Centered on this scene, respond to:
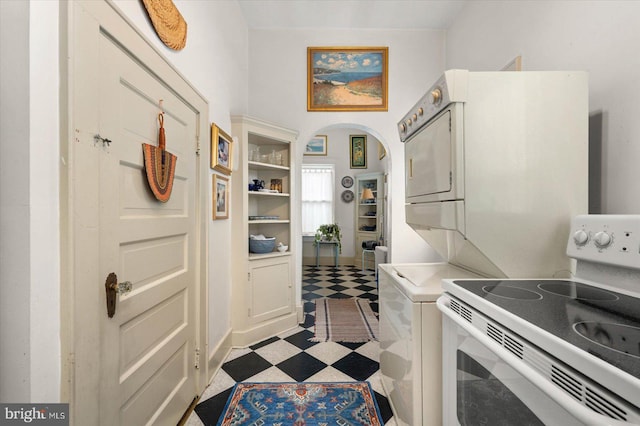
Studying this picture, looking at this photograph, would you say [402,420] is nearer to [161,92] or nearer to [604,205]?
[604,205]

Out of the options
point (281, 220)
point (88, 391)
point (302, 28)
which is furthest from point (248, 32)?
point (88, 391)

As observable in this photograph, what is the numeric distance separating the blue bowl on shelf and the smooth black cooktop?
187 centimetres

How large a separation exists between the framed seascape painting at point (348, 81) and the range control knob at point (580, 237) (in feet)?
7.35

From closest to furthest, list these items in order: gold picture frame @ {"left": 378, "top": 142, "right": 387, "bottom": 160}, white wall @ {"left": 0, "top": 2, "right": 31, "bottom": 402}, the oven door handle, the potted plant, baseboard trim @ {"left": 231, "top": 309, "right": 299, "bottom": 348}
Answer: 1. the oven door handle
2. white wall @ {"left": 0, "top": 2, "right": 31, "bottom": 402}
3. baseboard trim @ {"left": 231, "top": 309, "right": 299, "bottom": 348}
4. the potted plant
5. gold picture frame @ {"left": 378, "top": 142, "right": 387, "bottom": 160}

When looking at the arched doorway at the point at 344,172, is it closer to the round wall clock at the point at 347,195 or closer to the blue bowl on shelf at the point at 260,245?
the round wall clock at the point at 347,195

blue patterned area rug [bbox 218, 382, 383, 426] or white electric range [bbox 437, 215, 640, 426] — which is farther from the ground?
white electric range [bbox 437, 215, 640, 426]

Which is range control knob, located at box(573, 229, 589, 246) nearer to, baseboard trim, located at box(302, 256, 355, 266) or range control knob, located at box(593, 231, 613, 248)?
range control knob, located at box(593, 231, 613, 248)

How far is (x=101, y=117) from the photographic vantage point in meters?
0.90

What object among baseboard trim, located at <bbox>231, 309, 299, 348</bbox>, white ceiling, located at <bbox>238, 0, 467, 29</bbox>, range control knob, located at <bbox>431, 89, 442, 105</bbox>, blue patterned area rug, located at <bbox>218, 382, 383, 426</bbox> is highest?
white ceiling, located at <bbox>238, 0, 467, 29</bbox>

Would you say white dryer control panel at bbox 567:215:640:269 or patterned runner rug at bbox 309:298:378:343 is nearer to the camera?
white dryer control panel at bbox 567:215:640:269

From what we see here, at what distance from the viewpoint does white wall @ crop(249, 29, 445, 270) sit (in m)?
2.87

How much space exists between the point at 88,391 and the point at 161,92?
125 centimetres

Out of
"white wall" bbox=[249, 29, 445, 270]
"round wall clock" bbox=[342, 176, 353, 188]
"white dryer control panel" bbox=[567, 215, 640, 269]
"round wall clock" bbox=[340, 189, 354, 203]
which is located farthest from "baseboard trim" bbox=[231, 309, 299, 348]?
"round wall clock" bbox=[342, 176, 353, 188]

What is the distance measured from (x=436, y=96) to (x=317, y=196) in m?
4.62
